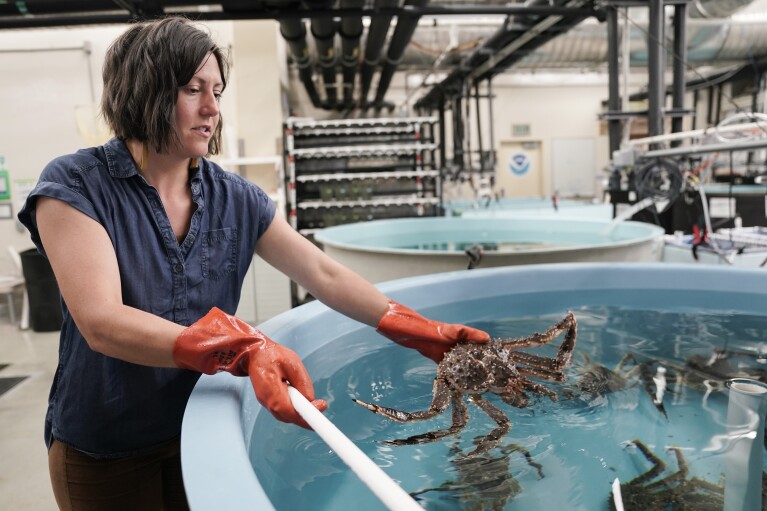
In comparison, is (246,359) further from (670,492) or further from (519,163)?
(519,163)

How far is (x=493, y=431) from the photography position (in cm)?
139

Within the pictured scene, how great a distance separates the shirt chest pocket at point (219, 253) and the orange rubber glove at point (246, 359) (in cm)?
19

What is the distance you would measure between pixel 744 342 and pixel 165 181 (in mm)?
2087

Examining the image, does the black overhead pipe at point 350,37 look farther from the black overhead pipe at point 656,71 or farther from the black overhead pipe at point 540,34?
the black overhead pipe at point 656,71

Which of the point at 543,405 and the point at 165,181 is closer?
the point at 165,181

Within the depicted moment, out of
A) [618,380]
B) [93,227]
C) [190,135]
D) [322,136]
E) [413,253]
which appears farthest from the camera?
[322,136]

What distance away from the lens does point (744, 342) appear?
2.04 metres

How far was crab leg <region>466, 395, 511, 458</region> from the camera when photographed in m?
1.35

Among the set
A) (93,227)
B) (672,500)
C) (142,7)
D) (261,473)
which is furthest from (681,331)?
(142,7)

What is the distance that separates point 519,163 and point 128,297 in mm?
12440

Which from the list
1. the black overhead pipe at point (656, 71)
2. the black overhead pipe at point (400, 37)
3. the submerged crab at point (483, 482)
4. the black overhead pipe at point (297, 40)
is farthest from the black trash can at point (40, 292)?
the black overhead pipe at point (656, 71)

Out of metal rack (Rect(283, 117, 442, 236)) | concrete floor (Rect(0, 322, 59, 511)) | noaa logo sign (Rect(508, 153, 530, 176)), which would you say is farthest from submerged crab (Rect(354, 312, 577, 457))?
noaa logo sign (Rect(508, 153, 530, 176))

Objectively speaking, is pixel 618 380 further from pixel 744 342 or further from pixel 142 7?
pixel 142 7

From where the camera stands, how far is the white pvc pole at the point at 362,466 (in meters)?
0.65
